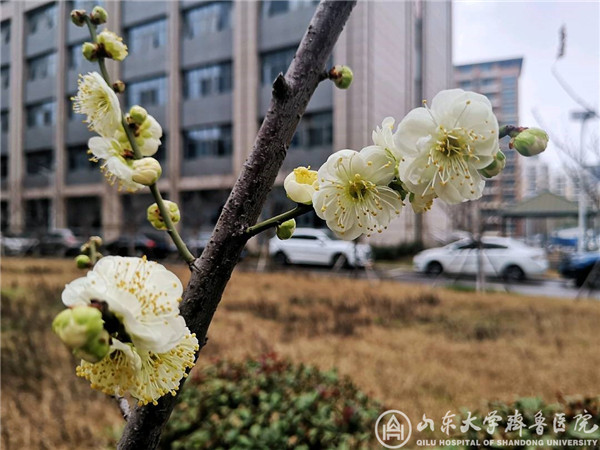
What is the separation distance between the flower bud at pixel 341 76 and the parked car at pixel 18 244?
1312 centimetres

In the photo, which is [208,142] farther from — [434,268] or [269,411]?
[269,411]

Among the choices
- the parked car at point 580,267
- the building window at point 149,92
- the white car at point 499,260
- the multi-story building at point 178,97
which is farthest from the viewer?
the building window at point 149,92

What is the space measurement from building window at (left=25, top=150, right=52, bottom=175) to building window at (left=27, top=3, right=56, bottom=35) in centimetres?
533

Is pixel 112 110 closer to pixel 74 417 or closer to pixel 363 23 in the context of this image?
pixel 74 417

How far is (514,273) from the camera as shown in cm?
1038

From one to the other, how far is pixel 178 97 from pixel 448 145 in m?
16.6

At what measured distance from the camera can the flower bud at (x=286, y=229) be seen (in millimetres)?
500

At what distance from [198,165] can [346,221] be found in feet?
53.3

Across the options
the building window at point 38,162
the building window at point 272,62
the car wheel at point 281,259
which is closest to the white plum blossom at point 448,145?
the car wheel at point 281,259

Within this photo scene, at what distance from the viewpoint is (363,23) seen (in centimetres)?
950

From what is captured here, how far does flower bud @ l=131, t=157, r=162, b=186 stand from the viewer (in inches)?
20.2

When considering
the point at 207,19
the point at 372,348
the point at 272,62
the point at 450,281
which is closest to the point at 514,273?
the point at 450,281

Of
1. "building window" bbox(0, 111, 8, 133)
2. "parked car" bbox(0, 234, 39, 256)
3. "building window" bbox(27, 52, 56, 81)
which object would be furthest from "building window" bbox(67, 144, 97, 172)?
"parked car" bbox(0, 234, 39, 256)

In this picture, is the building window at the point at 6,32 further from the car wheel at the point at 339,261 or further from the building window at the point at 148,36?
the car wheel at the point at 339,261
